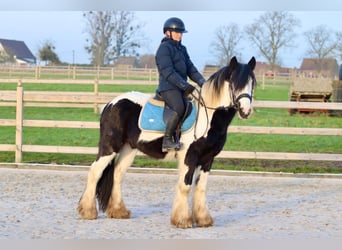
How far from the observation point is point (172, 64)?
5562 mm

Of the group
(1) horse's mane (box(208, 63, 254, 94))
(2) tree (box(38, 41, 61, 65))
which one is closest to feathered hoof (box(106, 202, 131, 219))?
(1) horse's mane (box(208, 63, 254, 94))

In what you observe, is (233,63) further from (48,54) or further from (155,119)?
(48,54)

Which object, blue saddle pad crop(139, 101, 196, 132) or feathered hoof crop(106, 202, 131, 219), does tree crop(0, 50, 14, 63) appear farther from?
blue saddle pad crop(139, 101, 196, 132)

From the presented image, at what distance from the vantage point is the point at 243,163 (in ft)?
33.5

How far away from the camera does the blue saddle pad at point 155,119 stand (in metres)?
5.62

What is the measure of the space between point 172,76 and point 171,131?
1.87 ft

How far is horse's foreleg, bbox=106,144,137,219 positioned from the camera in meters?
6.04

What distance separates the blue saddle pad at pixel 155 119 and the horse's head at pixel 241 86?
0.50m

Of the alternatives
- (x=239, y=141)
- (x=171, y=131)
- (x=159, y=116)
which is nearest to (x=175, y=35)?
(x=159, y=116)

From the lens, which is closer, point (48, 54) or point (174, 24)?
point (174, 24)

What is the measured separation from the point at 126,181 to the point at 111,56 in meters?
26.6

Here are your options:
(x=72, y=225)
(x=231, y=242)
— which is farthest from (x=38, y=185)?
(x=231, y=242)

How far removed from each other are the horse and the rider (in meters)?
0.17

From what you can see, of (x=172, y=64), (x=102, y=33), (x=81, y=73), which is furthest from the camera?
(x=81, y=73)
